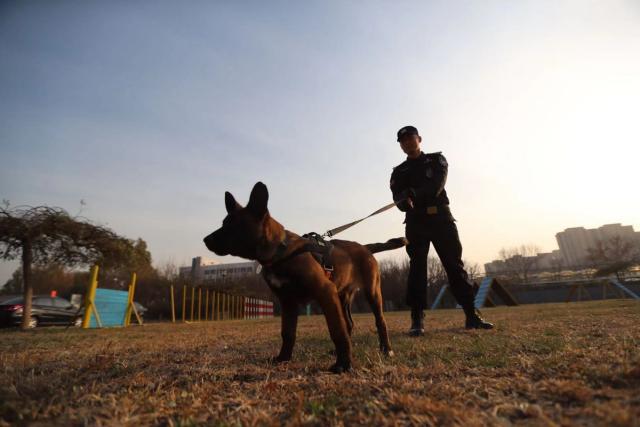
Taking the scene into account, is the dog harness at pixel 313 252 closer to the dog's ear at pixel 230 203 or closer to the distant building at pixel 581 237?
the dog's ear at pixel 230 203

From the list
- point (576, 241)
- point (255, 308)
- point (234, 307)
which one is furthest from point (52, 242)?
point (576, 241)

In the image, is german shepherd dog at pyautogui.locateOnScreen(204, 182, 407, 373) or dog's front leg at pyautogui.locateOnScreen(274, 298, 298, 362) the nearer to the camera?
german shepherd dog at pyautogui.locateOnScreen(204, 182, 407, 373)

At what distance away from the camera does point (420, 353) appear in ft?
10.2

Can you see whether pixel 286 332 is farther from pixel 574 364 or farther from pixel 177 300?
pixel 177 300

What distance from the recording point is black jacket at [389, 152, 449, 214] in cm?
520

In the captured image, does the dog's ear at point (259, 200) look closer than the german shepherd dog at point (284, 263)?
No

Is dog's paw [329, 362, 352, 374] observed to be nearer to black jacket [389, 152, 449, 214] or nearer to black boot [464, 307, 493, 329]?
black jacket [389, 152, 449, 214]

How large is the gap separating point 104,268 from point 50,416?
13.9 metres

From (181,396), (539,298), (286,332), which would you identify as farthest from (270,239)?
(539,298)

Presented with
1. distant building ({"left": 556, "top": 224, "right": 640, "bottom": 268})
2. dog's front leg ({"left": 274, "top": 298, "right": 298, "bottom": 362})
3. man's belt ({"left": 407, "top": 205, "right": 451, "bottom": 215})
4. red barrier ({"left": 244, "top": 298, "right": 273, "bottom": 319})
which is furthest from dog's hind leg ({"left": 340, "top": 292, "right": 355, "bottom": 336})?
distant building ({"left": 556, "top": 224, "right": 640, "bottom": 268})

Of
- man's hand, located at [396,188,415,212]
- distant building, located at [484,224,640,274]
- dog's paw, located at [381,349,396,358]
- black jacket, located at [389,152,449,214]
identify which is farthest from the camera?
distant building, located at [484,224,640,274]

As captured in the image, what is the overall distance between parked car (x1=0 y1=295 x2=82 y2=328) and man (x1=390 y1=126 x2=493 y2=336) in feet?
49.5

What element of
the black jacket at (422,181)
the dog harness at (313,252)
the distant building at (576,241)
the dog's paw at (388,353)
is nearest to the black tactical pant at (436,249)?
the black jacket at (422,181)

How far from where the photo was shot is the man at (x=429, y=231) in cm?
523
